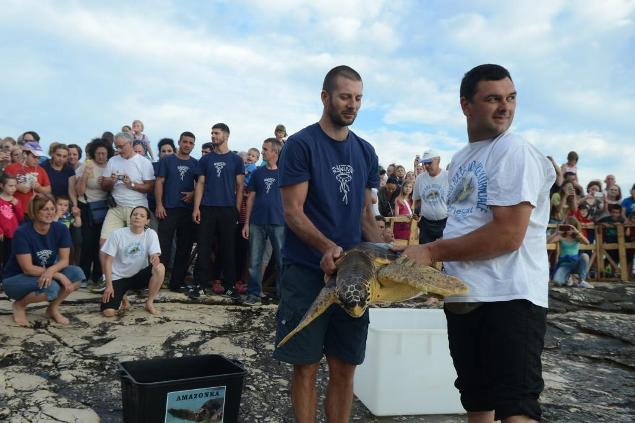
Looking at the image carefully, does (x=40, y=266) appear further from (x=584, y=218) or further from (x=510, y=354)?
(x=584, y=218)

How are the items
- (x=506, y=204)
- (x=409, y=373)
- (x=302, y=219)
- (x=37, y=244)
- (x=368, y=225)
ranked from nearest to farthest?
(x=506, y=204)
(x=302, y=219)
(x=368, y=225)
(x=409, y=373)
(x=37, y=244)

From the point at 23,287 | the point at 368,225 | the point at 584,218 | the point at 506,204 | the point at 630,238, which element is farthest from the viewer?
the point at 584,218

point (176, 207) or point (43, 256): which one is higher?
point (176, 207)

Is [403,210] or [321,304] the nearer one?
[321,304]

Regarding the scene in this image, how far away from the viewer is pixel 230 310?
20.5ft

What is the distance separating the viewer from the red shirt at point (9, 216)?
660 cm

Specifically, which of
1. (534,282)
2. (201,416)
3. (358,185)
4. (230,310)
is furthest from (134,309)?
(534,282)

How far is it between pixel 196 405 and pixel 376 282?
135 centimetres

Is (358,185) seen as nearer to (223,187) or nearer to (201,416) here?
(201,416)

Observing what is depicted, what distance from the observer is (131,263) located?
591 cm

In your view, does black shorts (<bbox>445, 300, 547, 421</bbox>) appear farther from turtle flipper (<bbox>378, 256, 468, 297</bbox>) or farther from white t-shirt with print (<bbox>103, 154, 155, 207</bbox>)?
white t-shirt with print (<bbox>103, 154, 155, 207</bbox>)

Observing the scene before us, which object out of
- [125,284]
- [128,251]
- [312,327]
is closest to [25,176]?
[128,251]

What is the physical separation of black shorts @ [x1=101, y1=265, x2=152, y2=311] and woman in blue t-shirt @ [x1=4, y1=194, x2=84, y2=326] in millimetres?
409

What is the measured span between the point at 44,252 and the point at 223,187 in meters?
2.38
